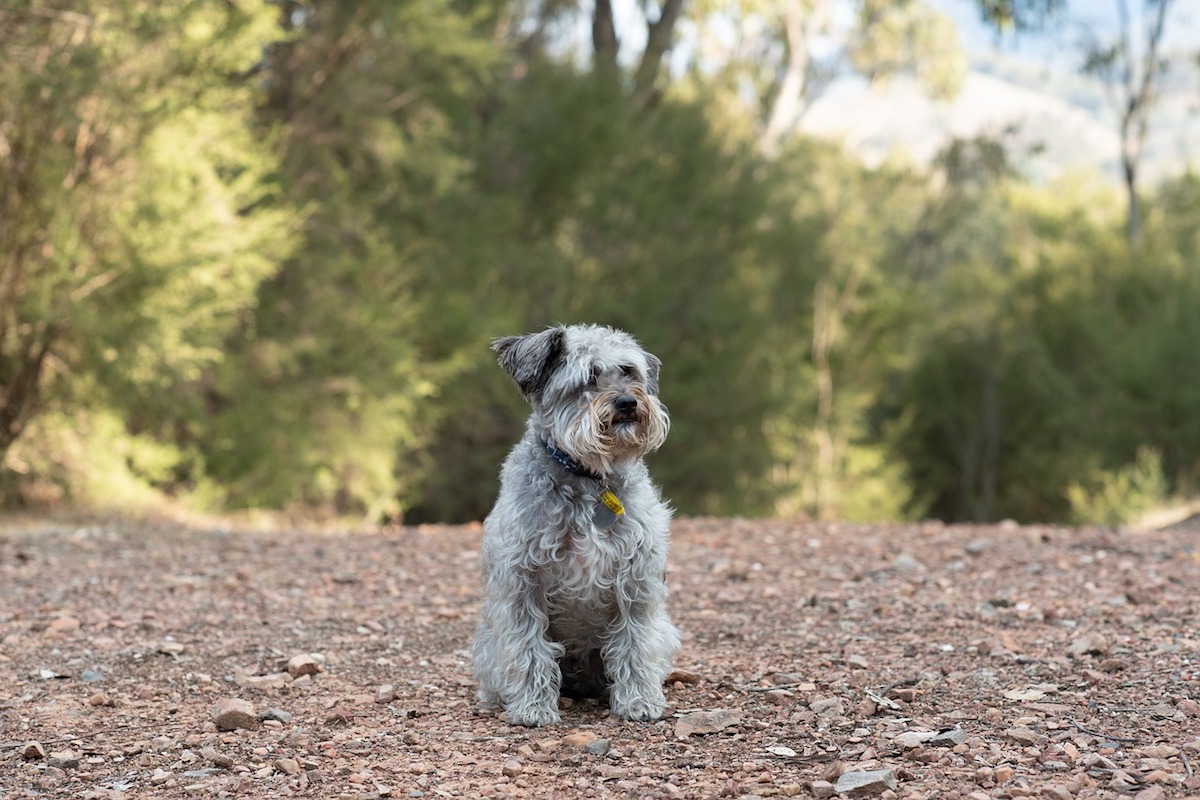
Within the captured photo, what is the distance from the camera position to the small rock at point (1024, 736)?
4957mm

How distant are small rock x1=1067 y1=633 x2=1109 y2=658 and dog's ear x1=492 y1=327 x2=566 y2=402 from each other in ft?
10.2

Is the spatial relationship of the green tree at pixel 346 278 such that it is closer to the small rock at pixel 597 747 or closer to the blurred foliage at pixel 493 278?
the blurred foliage at pixel 493 278

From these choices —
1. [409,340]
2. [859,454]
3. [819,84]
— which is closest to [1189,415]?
[859,454]

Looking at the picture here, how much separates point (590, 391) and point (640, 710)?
147cm

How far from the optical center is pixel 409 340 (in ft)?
61.7

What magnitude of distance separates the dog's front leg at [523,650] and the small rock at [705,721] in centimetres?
59

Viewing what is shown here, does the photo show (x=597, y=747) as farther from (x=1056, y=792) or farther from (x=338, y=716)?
(x=1056, y=792)

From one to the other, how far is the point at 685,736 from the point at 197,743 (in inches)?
83.3

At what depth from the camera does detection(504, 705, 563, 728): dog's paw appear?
550cm

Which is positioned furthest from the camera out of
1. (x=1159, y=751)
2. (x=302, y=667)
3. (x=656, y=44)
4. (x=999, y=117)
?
(x=999, y=117)

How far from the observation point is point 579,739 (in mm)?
5238

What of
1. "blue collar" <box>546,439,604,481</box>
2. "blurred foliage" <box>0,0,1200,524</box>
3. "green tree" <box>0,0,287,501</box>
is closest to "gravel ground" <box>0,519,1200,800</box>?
"blue collar" <box>546,439,604,481</box>

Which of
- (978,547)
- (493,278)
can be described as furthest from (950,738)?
(493,278)

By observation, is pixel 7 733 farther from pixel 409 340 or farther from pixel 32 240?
pixel 409 340
